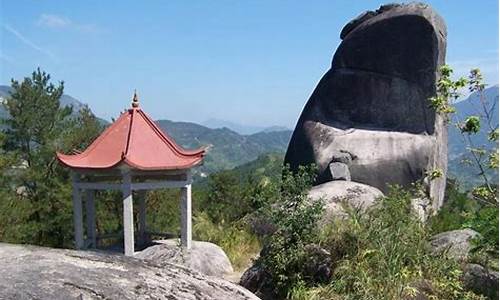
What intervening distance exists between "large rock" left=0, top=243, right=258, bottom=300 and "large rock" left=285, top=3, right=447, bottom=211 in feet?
44.3

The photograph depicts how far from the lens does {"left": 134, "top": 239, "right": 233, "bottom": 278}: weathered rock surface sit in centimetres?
945

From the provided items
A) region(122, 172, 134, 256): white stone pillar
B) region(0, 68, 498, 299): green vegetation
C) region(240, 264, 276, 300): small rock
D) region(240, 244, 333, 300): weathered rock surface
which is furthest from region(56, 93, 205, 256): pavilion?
region(240, 244, 333, 300): weathered rock surface

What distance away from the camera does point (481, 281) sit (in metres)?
7.02

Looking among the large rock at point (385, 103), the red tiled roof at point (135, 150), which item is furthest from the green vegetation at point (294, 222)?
the large rock at point (385, 103)

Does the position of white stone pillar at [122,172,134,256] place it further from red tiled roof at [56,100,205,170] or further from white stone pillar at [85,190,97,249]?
white stone pillar at [85,190,97,249]

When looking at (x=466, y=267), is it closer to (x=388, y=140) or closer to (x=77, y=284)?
(x=77, y=284)

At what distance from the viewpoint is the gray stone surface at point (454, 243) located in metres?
7.55

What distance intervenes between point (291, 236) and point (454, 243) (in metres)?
2.41

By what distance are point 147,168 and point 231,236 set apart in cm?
354

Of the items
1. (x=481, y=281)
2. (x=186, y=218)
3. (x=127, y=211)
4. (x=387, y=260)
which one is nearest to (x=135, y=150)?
(x=127, y=211)

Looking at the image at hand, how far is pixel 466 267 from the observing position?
723 cm

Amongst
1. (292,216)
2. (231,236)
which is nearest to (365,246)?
(292,216)

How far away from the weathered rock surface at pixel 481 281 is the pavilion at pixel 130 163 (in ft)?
16.3

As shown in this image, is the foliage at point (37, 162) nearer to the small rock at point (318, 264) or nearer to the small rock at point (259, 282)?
the small rock at point (259, 282)
